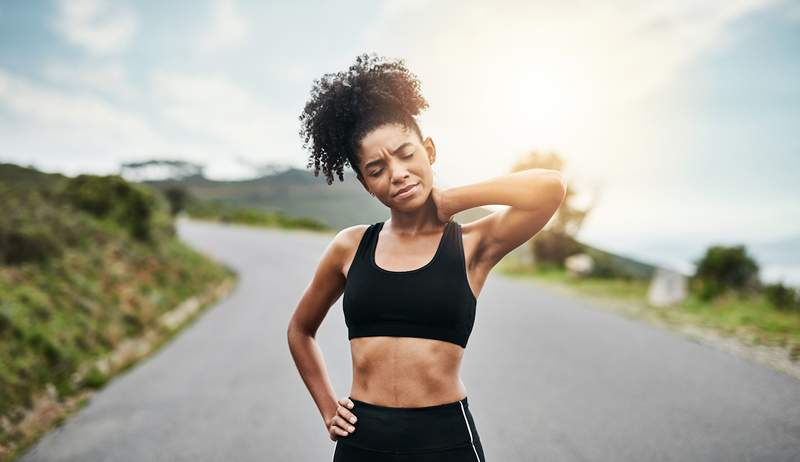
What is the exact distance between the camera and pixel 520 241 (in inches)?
77.4

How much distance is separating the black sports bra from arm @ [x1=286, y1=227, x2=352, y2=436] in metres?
0.24

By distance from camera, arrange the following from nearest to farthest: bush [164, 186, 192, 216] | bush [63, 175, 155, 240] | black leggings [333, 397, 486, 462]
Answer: black leggings [333, 397, 486, 462] → bush [63, 175, 155, 240] → bush [164, 186, 192, 216]

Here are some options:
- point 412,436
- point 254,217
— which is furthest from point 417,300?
point 254,217

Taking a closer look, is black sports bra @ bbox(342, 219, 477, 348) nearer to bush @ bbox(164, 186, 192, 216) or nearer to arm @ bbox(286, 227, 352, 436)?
arm @ bbox(286, 227, 352, 436)

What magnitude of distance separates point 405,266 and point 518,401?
12.7 feet

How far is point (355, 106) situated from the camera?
6.59 ft

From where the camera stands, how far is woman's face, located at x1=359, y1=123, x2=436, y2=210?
6.08 ft

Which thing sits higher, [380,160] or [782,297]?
[380,160]

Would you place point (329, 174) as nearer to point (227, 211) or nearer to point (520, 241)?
point (520, 241)

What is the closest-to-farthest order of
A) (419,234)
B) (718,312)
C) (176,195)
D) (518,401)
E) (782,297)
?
1. (419,234)
2. (518,401)
3. (718,312)
4. (782,297)
5. (176,195)

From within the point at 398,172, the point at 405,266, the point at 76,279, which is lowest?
the point at 76,279

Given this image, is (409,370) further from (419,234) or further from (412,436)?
(419,234)

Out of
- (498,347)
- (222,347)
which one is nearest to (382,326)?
(498,347)

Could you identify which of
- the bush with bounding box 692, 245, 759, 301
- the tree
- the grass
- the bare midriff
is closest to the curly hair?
the bare midriff
